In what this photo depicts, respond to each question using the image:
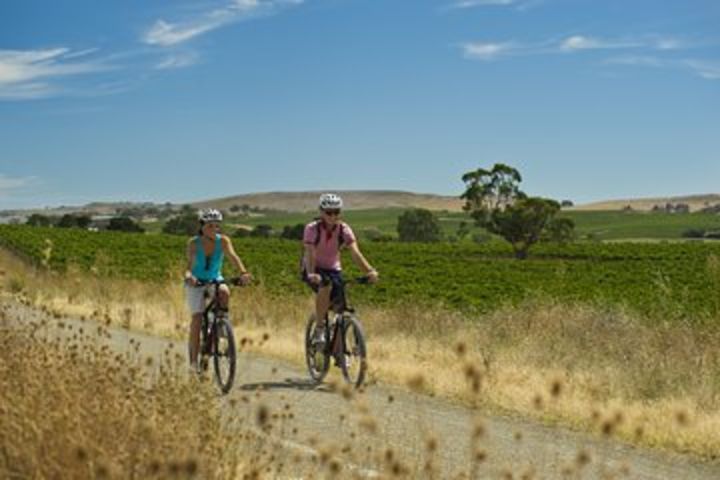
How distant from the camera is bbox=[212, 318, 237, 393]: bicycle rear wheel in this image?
1059cm

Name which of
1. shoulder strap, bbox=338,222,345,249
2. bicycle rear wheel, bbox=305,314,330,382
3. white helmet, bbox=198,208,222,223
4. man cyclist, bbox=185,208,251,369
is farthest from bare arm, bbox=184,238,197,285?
bicycle rear wheel, bbox=305,314,330,382

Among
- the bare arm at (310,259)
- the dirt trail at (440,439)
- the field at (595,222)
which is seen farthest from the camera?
the field at (595,222)

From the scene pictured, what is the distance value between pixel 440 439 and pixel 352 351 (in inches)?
129

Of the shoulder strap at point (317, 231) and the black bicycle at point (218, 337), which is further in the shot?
the shoulder strap at point (317, 231)

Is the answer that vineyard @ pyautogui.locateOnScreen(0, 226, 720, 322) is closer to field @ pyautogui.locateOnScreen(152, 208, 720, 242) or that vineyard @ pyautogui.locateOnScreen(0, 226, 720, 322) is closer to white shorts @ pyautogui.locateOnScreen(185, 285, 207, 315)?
white shorts @ pyautogui.locateOnScreen(185, 285, 207, 315)

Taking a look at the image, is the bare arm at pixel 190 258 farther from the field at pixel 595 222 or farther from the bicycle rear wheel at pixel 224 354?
the field at pixel 595 222

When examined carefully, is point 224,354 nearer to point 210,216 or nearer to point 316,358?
point 316,358

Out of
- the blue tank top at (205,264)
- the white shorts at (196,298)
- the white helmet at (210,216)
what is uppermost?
the white helmet at (210,216)

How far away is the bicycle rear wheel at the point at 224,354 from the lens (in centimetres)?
1059

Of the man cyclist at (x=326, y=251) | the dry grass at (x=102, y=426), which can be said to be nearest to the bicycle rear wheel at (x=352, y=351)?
the man cyclist at (x=326, y=251)

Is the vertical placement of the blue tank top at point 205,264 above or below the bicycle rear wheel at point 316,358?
above

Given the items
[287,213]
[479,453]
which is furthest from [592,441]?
[287,213]

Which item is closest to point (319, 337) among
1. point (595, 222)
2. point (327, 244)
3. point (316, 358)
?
point (316, 358)

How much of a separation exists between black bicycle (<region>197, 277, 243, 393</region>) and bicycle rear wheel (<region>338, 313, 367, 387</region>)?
52.7 inches
